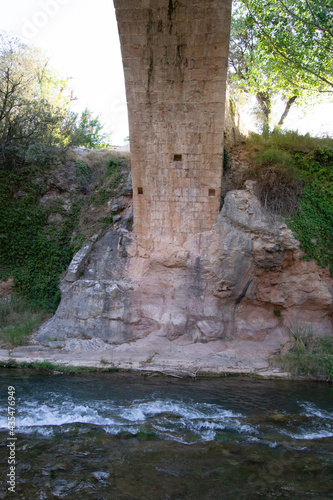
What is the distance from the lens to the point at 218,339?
8.48 metres

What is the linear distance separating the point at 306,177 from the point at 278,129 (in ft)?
5.14

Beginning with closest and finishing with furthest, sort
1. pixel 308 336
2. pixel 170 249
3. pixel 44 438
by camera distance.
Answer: pixel 44 438 < pixel 308 336 < pixel 170 249

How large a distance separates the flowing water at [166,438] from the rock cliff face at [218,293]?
5.05 feet

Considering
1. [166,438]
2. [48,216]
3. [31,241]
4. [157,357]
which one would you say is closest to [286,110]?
[48,216]

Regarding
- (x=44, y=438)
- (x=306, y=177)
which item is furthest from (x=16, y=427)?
(x=306, y=177)

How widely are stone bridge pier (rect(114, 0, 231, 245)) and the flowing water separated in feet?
12.4

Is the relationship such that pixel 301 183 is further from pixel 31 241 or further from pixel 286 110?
pixel 31 241

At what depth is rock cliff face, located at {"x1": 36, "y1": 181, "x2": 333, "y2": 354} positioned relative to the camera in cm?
852

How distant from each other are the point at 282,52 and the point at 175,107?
4.43 m

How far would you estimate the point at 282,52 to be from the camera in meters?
10.3

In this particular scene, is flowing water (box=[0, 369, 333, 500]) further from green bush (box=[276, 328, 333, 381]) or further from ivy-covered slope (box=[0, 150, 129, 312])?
ivy-covered slope (box=[0, 150, 129, 312])

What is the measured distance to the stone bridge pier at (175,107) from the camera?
7020 millimetres

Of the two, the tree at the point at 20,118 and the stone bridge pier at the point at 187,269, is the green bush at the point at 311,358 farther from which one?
the tree at the point at 20,118

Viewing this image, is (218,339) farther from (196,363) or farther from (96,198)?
(96,198)
